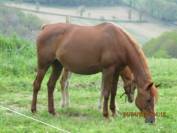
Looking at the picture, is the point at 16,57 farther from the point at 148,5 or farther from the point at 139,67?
the point at 148,5

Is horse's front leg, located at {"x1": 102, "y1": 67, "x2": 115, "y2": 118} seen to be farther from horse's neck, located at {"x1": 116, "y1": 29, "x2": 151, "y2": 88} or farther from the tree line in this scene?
the tree line

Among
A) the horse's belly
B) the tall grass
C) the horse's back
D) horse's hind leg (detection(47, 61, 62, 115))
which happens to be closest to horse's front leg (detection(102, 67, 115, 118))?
the horse's back

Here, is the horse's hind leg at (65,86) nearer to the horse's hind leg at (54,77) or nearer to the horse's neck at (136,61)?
the horse's hind leg at (54,77)

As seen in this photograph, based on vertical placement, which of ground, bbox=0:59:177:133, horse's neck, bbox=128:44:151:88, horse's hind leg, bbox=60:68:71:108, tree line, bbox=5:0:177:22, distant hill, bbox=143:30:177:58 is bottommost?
distant hill, bbox=143:30:177:58

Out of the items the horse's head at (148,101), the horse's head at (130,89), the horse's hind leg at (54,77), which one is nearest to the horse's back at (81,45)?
the horse's hind leg at (54,77)

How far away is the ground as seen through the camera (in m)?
7.95

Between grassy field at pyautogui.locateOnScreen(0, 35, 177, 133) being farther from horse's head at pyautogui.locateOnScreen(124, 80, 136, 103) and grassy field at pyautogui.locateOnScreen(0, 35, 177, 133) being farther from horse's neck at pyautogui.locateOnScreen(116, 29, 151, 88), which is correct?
horse's neck at pyautogui.locateOnScreen(116, 29, 151, 88)

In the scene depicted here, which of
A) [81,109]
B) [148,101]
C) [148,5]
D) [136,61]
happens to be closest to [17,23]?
[81,109]

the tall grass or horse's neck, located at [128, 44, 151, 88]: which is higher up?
horse's neck, located at [128, 44, 151, 88]

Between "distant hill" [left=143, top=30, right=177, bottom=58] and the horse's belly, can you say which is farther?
"distant hill" [left=143, top=30, right=177, bottom=58]

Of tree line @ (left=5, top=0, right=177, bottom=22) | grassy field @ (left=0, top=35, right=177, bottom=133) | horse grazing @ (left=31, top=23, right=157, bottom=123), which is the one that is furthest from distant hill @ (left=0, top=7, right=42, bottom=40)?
horse grazing @ (left=31, top=23, right=157, bottom=123)

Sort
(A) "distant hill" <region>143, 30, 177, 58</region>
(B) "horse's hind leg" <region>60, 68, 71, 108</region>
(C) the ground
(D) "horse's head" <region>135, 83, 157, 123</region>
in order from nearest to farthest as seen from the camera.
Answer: (C) the ground
(D) "horse's head" <region>135, 83, 157, 123</region>
(B) "horse's hind leg" <region>60, 68, 71, 108</region>
(A) "distant hill" <region>143, 30, 177, 58</region>

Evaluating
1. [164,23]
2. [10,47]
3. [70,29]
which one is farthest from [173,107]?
[164,23]

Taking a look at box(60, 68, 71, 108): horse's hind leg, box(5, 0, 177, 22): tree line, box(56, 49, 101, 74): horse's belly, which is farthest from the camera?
box(5, 0, 177, 22): tree line
